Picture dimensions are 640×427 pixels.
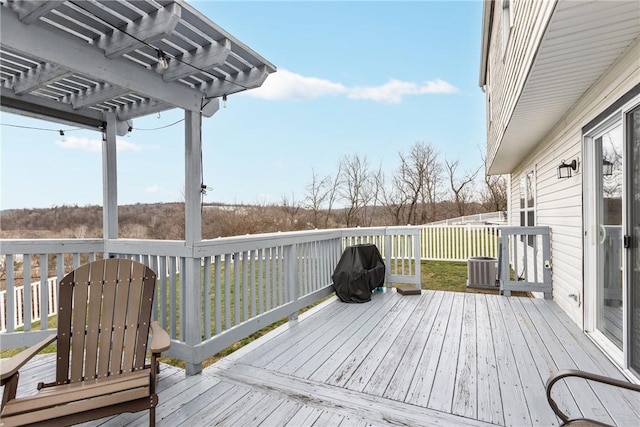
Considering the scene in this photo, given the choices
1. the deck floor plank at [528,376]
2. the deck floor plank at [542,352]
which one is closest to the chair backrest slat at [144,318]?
the deck floor plank at [528,376]

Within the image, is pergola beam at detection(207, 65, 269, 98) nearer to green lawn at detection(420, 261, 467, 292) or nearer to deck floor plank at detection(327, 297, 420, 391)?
deck floor plank at detection(327, 297, 420, 391)

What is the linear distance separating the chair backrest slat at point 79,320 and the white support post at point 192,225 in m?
0.68

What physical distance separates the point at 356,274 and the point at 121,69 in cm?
370

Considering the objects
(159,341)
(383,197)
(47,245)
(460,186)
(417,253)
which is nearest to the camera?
(159,341)

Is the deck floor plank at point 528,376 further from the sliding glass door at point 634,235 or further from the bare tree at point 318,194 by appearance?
the bare tree at point 318,194

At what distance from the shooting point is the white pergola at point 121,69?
1900mm

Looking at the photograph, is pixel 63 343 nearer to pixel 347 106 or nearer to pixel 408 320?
pixel 408 320

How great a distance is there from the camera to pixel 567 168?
12.6 feet

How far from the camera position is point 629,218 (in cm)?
243

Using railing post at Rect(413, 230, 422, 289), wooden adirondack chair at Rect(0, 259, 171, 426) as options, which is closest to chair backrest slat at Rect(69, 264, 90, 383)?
wooden adirondack chair at Rect(0, 259, 171, 426)

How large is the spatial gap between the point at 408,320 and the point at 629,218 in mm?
2313

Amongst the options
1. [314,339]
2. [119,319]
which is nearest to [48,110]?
[119,319]

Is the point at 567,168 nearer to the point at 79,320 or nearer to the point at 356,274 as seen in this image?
the point at 356,274

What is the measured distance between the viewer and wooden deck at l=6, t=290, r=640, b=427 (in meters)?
2.01
